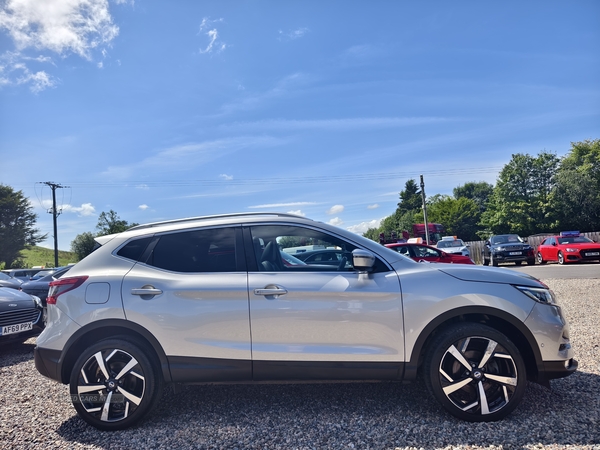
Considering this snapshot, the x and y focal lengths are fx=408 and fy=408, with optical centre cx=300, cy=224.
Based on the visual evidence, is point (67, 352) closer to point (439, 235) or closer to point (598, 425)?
point (598, 425)

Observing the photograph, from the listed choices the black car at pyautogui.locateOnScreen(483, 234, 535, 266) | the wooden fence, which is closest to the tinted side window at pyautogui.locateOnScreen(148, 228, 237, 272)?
the black car at pyautogui.locateOnScreen(483, 234, 535, 266)

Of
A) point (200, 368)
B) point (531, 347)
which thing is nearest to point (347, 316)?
point (200, 368)

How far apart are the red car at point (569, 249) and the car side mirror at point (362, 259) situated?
20.3 meters

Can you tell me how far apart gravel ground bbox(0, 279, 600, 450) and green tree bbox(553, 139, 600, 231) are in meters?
48.5

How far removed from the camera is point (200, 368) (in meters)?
3.37

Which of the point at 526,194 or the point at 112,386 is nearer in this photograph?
the point at 112,386

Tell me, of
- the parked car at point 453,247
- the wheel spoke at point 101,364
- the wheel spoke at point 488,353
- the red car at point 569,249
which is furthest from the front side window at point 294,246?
the red car at point 569,249

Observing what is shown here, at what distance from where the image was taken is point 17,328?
250 inches

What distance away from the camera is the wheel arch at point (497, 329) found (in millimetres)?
3266

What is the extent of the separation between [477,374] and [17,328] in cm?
660

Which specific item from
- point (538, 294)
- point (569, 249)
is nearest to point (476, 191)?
point (569, 249)

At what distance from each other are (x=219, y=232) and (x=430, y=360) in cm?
208

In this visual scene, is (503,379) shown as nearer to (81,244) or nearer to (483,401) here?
(483,401)

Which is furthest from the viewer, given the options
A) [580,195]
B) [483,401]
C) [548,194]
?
[548,194]
